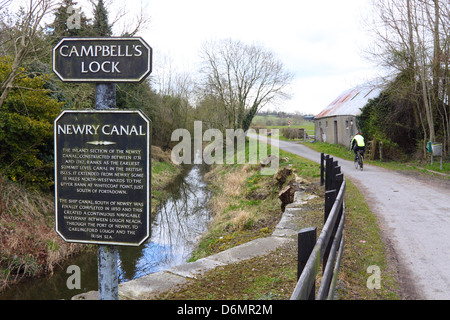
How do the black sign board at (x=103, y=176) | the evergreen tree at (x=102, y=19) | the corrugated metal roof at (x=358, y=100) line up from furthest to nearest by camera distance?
the corrugated metal roof at (x=358, y=100) → the evergreen tree at (x=102, y=19) → the black sign board at (x=103, y=176)

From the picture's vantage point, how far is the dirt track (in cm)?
494

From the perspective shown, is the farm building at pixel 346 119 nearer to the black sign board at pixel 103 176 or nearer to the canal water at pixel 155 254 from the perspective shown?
the canal water at pixel 155 254

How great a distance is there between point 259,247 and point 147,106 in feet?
68.9

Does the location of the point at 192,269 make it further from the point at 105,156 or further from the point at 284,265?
the point at 105,156

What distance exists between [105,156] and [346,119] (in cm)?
2773

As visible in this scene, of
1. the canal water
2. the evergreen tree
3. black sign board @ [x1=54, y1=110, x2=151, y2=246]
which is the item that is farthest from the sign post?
the evergreen tree

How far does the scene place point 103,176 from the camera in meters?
2.87

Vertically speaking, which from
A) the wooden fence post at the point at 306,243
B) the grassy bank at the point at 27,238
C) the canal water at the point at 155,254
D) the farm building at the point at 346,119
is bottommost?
the canal water at the point at 155,254

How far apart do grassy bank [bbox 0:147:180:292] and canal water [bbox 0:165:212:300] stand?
12.6 inches

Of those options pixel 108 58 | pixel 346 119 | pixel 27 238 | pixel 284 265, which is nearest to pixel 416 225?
pixel 284 265

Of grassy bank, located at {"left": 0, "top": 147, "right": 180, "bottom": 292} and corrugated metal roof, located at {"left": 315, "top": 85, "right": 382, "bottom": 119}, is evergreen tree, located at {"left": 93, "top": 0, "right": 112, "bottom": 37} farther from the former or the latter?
corrugated metal roof, located at {"left": 315, "top": 85, "right": 382, "bottom": 119}

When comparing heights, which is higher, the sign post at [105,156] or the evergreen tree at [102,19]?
the evergreen tree at [102,19]

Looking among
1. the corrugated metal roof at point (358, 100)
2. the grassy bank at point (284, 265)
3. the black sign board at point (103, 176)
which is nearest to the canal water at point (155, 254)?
the grassy bank at point (284, 265)

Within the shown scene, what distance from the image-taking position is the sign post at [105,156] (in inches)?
110
